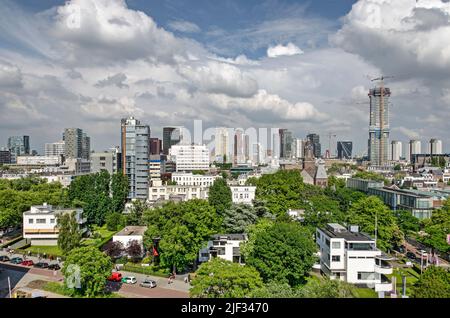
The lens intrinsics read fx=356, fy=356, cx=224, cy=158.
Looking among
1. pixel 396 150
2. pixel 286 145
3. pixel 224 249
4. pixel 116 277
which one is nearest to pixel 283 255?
pixel 224 249

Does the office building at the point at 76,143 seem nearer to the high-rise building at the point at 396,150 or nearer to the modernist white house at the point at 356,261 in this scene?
the modernist white house at the point at 356,261

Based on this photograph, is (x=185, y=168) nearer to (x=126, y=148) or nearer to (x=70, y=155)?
(x=70, y=155)

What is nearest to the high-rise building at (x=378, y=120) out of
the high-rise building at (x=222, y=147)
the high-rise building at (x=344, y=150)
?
the high-rise building at (x=344, y=150)

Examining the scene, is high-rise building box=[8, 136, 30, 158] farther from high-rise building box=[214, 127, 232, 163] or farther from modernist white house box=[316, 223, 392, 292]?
modernist white house box=[316, 223, 392, 292]

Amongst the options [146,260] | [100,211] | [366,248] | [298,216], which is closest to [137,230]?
[146,260]

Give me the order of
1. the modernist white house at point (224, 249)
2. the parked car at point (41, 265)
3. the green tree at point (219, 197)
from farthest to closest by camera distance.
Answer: the green tree at point (219, 197), the modernist white house at point (224, 249), the parked car at point (41, 265)
